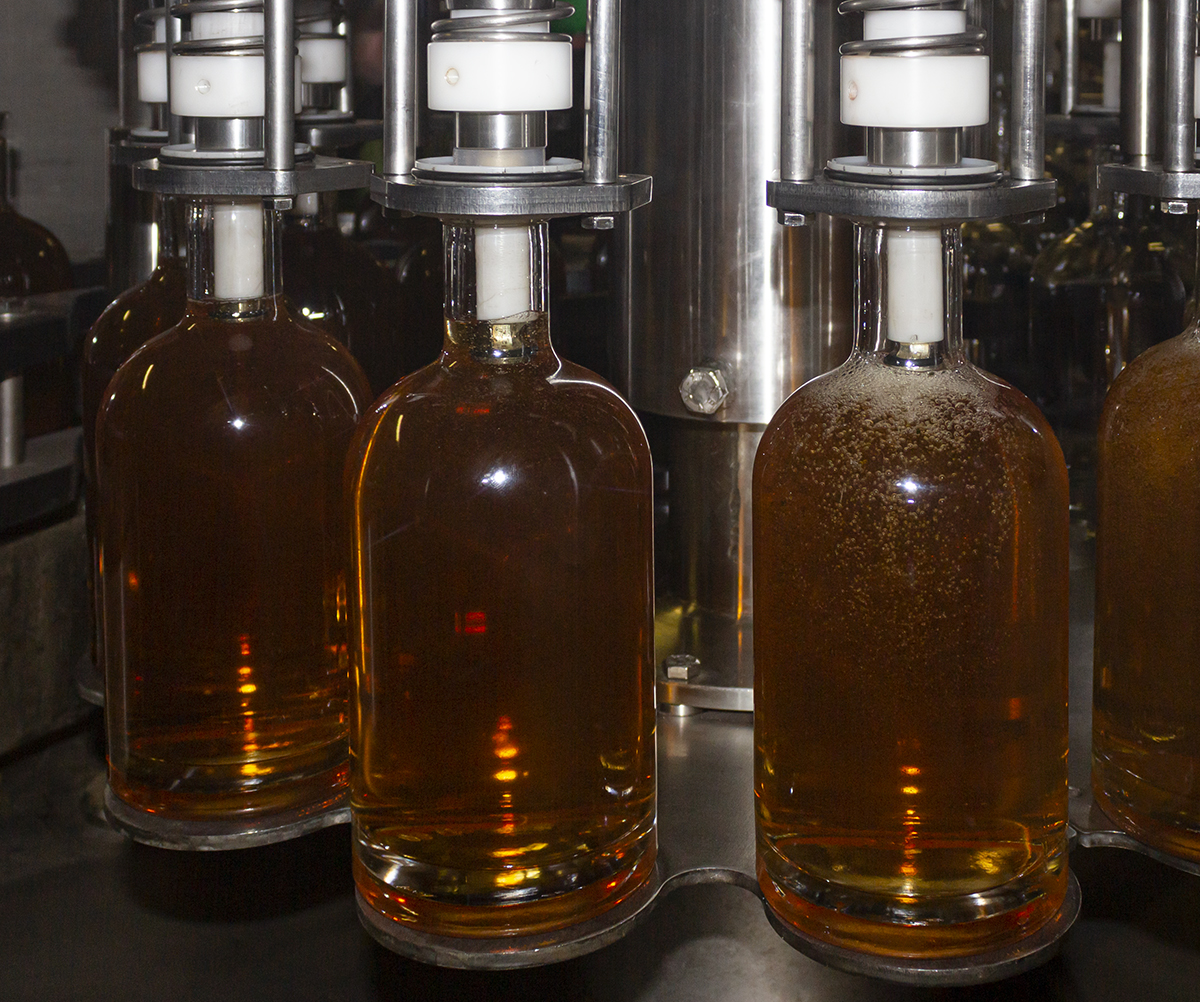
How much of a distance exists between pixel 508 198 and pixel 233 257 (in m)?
0.17

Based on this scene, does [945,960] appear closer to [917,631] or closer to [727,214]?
[917,631]

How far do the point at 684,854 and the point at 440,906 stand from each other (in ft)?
0.34

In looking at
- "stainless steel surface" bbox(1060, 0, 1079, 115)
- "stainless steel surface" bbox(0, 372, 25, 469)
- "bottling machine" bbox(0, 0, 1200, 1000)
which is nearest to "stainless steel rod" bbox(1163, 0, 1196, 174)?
"bottling machine" bbox(0, 0, 1200, 1000)

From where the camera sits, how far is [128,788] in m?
0.63

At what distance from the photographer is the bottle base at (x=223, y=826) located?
1.99ft

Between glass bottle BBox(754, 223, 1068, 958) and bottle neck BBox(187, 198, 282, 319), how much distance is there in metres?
0.22

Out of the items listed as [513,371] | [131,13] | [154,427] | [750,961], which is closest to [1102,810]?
[750,961]

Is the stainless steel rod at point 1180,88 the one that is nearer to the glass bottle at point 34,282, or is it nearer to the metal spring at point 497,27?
the metal spring at point 497,27

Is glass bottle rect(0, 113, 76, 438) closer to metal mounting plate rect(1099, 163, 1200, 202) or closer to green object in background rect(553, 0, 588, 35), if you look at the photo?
green object in background rect(553, 0, 588, 35)

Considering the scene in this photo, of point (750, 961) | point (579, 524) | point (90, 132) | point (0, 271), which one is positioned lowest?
point (750, 961)

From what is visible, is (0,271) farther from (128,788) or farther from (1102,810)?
(1102,810)

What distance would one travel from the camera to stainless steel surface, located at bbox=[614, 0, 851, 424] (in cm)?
71

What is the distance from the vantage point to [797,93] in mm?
536

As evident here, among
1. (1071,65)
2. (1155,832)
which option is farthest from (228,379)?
(1071,65)
